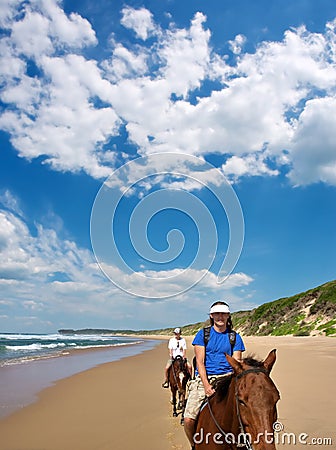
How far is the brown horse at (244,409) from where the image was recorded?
3.37 metres

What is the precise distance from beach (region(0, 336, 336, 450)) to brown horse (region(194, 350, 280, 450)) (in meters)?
4.20

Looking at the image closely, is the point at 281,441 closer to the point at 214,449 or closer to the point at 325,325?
the point at 214,449

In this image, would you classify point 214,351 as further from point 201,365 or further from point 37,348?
point 37,348

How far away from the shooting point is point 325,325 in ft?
120

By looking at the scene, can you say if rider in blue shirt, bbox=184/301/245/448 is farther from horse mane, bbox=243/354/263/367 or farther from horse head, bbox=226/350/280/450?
horse head, bbox=226/350/280/450

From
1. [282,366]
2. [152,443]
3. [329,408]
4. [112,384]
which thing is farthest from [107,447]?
[282,366]

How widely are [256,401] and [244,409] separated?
0.19 metres

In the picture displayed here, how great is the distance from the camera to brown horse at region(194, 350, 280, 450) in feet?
11.1

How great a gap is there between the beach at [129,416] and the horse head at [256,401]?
507 centimetres

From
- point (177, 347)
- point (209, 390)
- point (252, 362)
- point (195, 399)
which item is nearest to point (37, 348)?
point (177, 347)

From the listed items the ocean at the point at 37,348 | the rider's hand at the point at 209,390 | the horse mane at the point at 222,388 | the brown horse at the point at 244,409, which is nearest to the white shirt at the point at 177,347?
the rider's hand at the point at 209,390

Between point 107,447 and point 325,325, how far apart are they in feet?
107

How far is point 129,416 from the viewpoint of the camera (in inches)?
431

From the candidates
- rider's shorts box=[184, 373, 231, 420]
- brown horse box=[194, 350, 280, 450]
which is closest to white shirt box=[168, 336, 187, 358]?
rider's shorts box=[184, 373, 231, 420]
